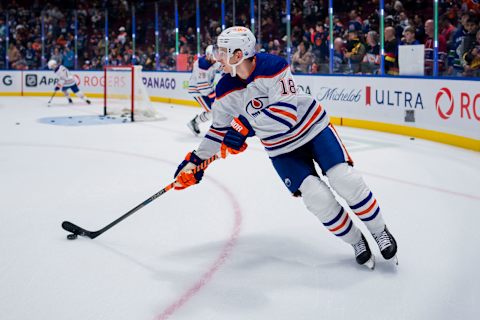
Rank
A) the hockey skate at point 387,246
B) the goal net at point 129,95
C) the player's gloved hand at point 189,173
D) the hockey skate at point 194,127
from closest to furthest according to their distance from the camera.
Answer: the hockey skate at point 387,246 < the player's gloved hand at point 189,173 < the hockey skate at point 194,127 < the goal net at point 129,95

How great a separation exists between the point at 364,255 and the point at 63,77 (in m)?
10.4

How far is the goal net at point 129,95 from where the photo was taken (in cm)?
917

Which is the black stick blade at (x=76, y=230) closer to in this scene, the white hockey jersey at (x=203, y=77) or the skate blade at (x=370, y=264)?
the skate blade at (x=370, y=264)

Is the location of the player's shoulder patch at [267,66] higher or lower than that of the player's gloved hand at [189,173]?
higher

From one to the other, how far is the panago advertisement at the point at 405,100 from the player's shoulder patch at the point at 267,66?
383 centimetres

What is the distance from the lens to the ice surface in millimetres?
2244

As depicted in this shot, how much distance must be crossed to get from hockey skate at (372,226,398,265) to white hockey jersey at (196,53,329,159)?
0.54 meters

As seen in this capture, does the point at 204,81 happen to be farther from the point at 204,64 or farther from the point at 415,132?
the point at 415,132

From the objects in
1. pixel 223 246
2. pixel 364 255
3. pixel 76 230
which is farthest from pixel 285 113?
pixel 76 230

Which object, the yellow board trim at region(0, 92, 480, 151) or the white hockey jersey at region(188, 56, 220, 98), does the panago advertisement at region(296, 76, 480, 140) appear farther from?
the white hockey jersey at region(188, 56, 220, 98)

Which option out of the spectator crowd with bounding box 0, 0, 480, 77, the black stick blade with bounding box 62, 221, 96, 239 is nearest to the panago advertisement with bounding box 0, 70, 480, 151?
the spectator crowd with bounding box 0, 0, 480, 77

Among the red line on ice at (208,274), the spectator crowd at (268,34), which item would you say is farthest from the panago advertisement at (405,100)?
the red line on ice at (208,274)

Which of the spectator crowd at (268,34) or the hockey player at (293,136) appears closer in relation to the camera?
the hockey player at (293,136)

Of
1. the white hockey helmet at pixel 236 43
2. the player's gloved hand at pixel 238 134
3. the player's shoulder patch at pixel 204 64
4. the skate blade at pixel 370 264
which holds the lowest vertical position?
the skate blade at pixel 370 264
